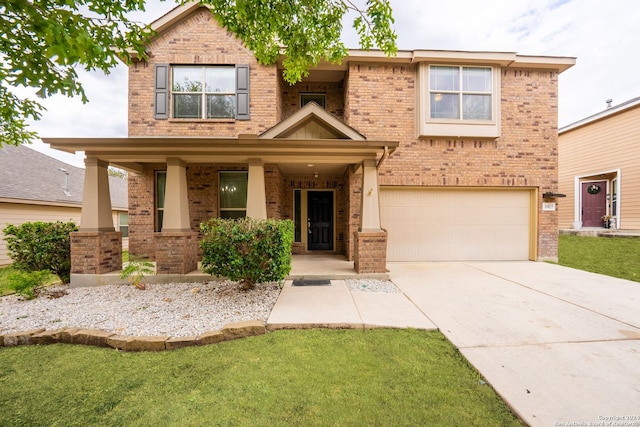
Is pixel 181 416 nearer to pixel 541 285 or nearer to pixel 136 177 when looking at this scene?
pixel 541 285

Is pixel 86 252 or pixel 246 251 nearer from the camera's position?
pixel 246 251

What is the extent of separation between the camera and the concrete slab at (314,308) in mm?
3363

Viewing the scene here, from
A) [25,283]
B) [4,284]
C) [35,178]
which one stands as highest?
[35,178]

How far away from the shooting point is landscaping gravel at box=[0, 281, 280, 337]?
3.40 metres

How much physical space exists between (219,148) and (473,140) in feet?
24.1

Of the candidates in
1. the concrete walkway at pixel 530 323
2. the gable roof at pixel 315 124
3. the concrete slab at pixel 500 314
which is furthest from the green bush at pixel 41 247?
the concrete slab at pixel 500 314

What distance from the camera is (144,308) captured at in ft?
13.3

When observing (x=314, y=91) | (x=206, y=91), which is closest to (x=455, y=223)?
(x=314, y=91)

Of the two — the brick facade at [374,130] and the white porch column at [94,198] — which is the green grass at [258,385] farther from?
the brick facade at [374,130]

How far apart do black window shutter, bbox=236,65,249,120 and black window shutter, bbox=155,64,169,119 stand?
83.0 inches

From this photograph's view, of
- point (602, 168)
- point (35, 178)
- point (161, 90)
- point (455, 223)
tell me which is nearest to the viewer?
point (161, 90)

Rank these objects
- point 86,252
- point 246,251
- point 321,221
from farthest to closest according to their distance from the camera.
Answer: point 321,221
point 86,252
point 246,251

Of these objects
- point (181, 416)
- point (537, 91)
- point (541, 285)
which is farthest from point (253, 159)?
point (537, 91)

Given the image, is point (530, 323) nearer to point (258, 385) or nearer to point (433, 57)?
point (258, 385)
